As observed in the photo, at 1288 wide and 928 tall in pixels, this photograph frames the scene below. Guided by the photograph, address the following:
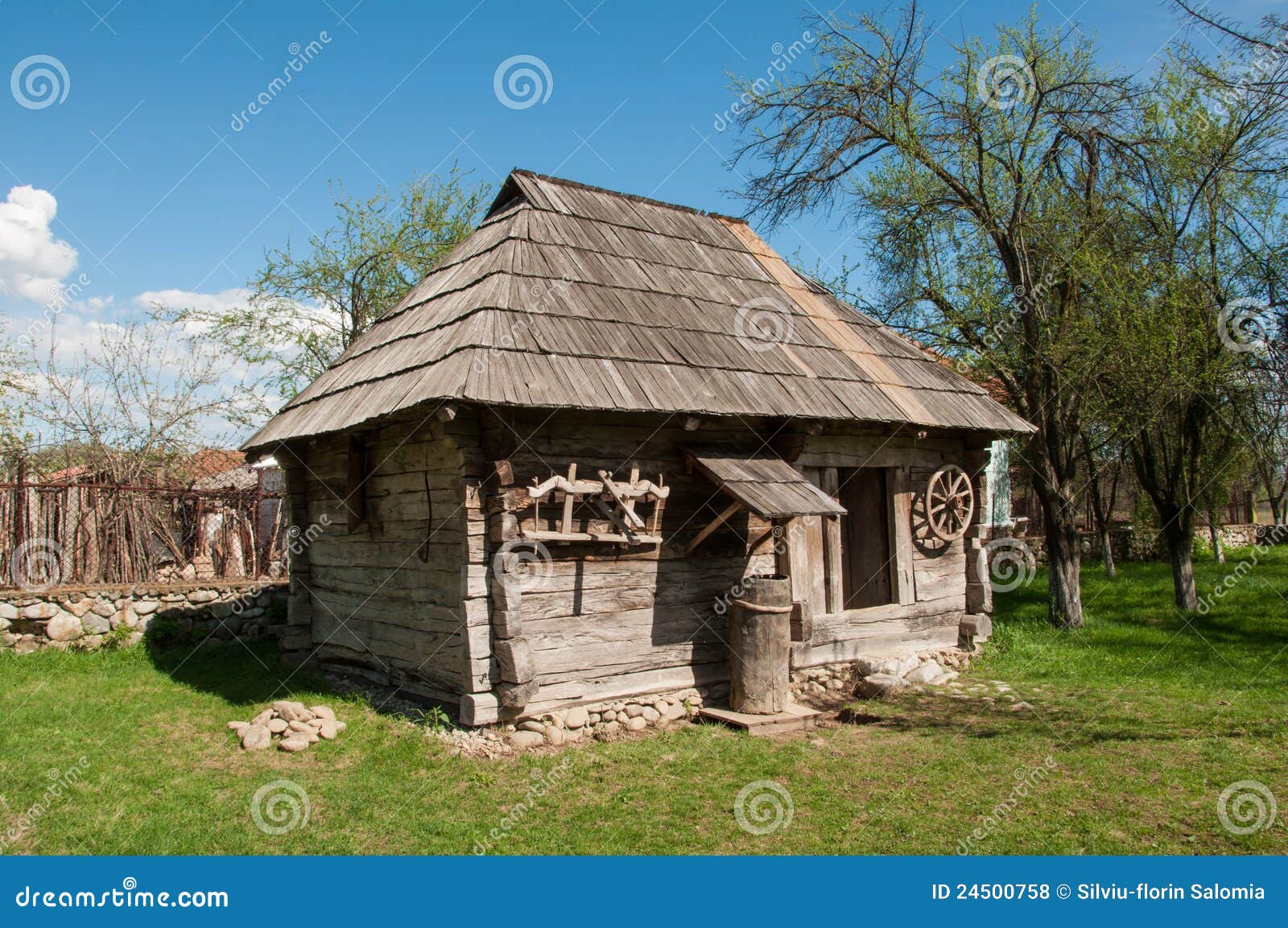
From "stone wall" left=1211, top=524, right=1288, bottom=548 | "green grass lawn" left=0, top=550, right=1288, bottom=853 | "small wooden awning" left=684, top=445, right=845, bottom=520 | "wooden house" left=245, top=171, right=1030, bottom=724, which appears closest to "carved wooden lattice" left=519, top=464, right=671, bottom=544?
"wooden house" left=245, top=171, right=1030, bottom=724

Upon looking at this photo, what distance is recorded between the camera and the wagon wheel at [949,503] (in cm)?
964

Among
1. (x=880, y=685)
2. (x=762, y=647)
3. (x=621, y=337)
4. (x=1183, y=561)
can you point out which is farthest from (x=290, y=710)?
(x=1183, y=561)

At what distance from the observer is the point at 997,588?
619 inches

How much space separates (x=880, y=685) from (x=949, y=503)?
2379 millimetres

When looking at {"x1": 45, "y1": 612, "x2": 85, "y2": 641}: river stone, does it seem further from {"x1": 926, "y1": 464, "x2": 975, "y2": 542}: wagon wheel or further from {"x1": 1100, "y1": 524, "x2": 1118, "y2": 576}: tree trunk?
{"x1": 1100, "y1": 524, "x2": 1118, "y2": 576}: tree trunk

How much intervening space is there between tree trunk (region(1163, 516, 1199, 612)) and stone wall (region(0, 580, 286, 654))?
41.3ft

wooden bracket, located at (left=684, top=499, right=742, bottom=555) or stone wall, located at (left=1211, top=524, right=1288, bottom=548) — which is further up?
wooden bracket, located at (left=684, top=499, right=742, bottom=555)

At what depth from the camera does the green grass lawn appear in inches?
200

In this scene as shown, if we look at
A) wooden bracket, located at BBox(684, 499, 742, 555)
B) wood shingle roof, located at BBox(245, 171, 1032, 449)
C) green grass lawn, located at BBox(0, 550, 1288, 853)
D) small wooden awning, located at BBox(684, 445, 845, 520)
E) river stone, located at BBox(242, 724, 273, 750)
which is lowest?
green grass lawn, located at BBox(0, 550, 1288, 853)

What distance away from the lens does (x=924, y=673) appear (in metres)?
9.08

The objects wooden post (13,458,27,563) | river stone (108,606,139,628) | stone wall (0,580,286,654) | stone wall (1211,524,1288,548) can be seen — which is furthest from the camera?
stone wall (1211,524,1288,548)

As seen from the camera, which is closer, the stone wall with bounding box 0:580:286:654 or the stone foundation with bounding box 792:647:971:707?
the stone foundation with bounding box 792:647:971:707

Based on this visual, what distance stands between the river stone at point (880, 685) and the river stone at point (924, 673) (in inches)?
8.3

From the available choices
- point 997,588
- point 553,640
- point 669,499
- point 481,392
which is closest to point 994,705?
point 669,499
